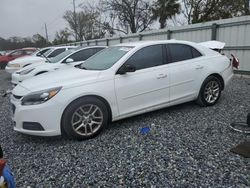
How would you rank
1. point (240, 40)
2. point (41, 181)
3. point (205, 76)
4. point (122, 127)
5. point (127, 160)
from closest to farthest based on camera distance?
point (41, 181) → point (127, 160) → point (122, 127) → point (205, 76) → point (240, 40)

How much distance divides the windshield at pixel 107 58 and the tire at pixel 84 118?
2.46 feet

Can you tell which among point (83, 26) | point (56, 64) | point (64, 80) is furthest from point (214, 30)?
point (83, 26)

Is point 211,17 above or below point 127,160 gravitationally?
above

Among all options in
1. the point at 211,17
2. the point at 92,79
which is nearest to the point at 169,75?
the point at 92,79

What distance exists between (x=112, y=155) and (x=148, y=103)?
1.38 metres

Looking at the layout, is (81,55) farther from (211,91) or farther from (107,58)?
(211,91)

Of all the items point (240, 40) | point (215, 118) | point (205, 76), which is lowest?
point (215, 118)

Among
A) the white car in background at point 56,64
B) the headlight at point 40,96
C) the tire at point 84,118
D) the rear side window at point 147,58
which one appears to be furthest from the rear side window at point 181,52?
the white car in background at point 56,64

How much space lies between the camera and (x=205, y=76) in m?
4.82

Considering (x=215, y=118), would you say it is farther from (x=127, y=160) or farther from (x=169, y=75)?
(x=127, y=160)

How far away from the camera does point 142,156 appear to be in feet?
10.1

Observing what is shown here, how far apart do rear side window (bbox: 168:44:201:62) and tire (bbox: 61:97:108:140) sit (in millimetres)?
1824

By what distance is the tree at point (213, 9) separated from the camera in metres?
20.1

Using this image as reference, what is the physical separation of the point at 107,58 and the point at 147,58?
0.77 meters
